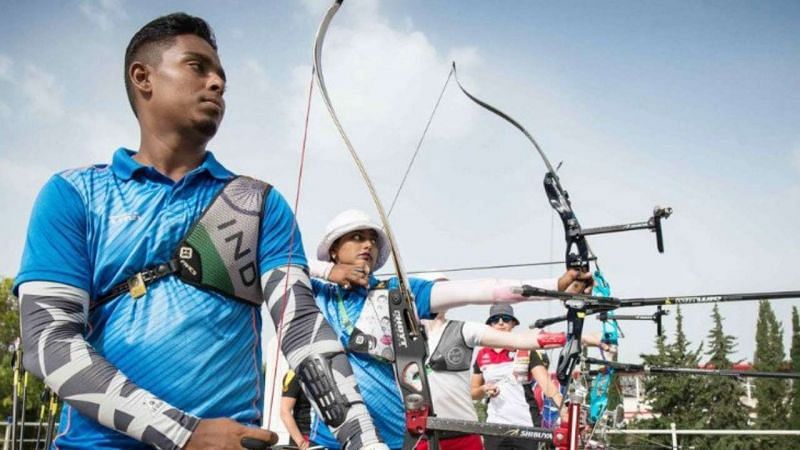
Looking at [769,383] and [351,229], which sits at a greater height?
[351,229]

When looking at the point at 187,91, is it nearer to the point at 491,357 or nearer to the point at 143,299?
the point at 143,299

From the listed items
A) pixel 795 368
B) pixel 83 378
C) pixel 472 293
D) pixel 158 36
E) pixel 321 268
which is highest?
pixel 158 36

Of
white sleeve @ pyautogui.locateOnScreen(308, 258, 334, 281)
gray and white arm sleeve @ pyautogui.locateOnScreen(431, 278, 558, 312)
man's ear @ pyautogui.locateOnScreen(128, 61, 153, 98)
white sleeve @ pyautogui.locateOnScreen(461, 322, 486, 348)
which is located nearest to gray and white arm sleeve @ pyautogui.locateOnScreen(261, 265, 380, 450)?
man's ear @ pyautogui.locateOnScreen(128, 61, 153, 98)

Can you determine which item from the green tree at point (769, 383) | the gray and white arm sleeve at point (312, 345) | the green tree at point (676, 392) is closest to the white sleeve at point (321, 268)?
the gray and white arm sleeve at point (312, 345)

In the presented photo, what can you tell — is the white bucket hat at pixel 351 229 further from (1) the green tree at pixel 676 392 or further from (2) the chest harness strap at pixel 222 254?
(1) the green tree at pixel 676 392

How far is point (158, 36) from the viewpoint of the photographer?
1.49 meters

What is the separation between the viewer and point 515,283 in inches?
122

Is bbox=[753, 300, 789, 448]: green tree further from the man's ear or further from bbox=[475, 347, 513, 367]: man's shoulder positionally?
the man's ear

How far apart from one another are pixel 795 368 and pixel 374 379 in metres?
40.9

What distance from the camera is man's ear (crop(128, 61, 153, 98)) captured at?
1.48m

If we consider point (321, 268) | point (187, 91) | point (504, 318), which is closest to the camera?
point (187, 91)

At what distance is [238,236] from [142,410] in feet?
1.27

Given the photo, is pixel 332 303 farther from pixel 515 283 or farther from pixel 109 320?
pixel 109 320

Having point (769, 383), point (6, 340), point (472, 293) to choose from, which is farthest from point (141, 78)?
point (769, 383)
